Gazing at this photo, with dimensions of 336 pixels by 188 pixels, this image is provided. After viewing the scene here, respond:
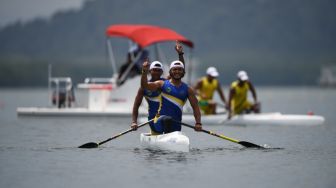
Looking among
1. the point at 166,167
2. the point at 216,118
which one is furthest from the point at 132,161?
the point at 216,118

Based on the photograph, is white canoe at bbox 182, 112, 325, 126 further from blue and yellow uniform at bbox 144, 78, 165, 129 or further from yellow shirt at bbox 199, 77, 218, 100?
blue and yellow uniform at bbox 144, 78, 165, 129

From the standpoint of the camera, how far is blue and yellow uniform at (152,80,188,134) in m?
25.9

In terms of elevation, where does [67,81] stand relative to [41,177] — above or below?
above

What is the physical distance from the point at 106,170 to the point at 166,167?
137 centimetres

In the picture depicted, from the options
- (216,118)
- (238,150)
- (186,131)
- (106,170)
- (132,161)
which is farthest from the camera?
(216,118)

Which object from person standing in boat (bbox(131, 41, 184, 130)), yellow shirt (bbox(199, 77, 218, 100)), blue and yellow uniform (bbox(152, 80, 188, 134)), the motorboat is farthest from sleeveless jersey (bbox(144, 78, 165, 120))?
the motorboat

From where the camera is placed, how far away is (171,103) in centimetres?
2611

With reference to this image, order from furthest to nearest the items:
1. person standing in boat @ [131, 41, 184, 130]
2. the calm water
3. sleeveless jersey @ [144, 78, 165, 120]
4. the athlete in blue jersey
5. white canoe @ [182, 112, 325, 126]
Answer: white canoe @ [182, 112, 325, 126] → sleeveless jersey @ [144, 78, 165, 120] → person standing in boat @ [131, 41, 184, 130] → the athlete in blue jersey → the calm water

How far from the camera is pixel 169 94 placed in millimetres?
25938

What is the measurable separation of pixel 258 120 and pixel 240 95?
1228 millimetres

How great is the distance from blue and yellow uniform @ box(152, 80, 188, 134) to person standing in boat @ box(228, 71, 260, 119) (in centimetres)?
1258

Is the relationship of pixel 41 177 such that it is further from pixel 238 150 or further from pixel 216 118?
pixel 216 118

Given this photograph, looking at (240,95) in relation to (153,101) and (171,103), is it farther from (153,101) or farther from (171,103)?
(171,103)

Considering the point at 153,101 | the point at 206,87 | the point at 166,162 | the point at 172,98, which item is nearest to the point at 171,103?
the point at 172,98
